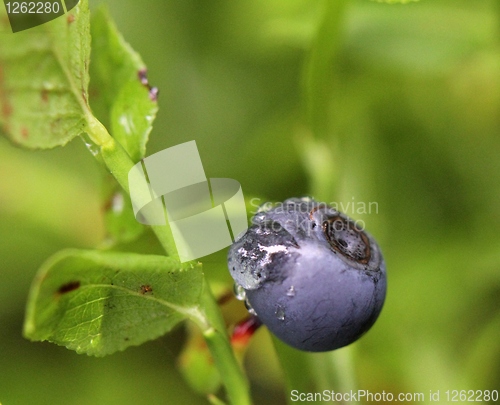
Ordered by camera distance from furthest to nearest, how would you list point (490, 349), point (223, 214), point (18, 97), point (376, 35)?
point (376, 35), point (490, 349), point (223, 214), point (18, 97)

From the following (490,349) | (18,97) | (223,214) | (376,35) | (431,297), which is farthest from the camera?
(376,35)

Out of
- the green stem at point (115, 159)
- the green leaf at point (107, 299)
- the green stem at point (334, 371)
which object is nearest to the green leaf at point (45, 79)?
the green stem at point (115, 159)

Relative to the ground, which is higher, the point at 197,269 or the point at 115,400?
the point at 197,269

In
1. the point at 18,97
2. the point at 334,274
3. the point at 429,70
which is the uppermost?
the point at 18,97

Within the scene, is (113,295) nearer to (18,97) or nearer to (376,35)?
(18,97)

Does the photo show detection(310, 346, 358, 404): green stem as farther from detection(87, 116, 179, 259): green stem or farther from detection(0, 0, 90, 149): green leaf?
detection(0, 0, 90, 149): green leaf

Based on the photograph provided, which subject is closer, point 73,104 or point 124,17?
point 73,104

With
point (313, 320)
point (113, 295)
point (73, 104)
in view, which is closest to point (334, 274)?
point (313, 320)
